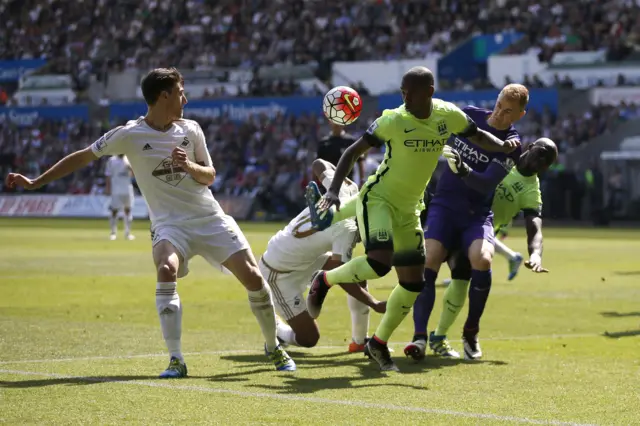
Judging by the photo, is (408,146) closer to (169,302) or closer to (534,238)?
(534,238)

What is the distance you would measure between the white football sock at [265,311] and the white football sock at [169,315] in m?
0.69

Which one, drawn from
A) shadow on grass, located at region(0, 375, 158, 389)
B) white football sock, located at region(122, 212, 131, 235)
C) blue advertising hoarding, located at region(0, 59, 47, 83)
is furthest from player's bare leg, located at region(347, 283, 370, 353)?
blue advertising hoarding, located at region(0, 59, 47, 83)

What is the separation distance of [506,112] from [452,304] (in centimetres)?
176

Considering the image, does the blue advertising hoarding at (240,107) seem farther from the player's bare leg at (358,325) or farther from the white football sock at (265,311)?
the white football sock at (265,311)

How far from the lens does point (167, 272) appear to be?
8750 mm

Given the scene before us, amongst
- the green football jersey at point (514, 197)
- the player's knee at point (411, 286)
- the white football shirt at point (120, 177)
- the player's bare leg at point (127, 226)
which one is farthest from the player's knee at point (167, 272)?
the white football shirt at point (120, 177)

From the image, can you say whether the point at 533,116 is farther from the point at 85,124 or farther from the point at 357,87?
the point at 85,124

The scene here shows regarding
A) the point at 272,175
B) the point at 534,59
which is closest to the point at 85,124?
the point at 272,175

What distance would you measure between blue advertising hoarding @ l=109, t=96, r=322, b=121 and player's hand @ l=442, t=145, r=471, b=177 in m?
34.2

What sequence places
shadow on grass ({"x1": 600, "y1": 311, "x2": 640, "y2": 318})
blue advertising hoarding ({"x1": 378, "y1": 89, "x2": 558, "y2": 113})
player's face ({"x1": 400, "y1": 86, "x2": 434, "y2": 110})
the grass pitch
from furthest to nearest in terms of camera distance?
blue advertising hoarding ({"x1": 378, "y1": 89, "x2": 558, "y2": 113}), shadow on grass ({"x1": 600, "y1": 311, "x2": 640, "y2": 318}), player's face ({"x1": 400, "y1": 86, "x2": 434, "y2": 110}), the grass pitch

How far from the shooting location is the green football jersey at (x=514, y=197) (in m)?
11.0

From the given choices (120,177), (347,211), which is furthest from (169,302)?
(120,177)

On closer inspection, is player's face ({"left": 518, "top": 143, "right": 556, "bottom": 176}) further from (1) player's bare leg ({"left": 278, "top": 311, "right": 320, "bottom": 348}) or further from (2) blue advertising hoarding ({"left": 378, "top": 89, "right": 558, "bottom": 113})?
(2) blue advertising hoarding ({"left": 378, "top": 89, "right": 558, "bottom": 113})

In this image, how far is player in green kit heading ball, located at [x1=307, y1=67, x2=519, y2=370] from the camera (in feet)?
29.9
